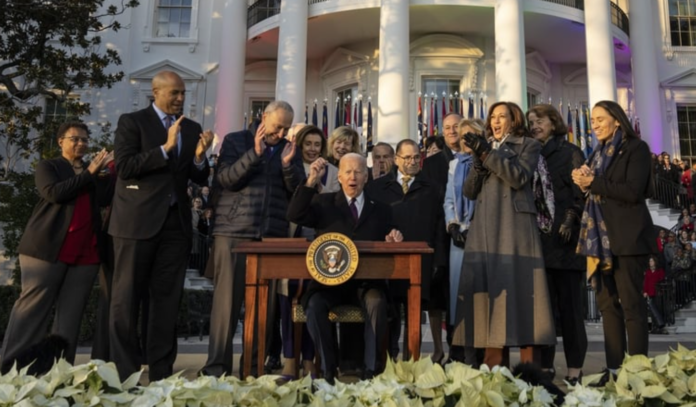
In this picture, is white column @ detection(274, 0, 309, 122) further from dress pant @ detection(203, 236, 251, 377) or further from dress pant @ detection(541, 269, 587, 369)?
dress pant @ detection(541, 269, 587, 369)

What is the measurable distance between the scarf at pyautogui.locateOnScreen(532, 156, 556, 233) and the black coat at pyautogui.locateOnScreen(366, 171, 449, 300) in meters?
0.95

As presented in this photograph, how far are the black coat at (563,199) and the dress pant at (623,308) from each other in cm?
40

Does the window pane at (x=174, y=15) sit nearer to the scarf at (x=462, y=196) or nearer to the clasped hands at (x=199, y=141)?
the clasped hands at (x=199, y=141)

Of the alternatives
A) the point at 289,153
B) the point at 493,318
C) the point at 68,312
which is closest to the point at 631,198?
the point at 493,318

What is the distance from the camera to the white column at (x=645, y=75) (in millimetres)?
21438

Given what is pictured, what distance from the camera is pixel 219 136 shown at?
19.8 meters

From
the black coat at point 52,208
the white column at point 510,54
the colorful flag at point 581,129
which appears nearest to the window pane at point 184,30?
the white column at point 510,54

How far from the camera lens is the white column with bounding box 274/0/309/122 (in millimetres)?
18031

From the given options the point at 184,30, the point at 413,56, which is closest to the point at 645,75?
the point at 413,56

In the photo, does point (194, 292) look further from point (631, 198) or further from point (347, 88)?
point (347, 88)

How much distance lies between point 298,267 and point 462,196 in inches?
66.9

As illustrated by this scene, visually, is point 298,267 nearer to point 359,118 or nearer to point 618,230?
point 618,230

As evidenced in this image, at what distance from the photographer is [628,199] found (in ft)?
13.8

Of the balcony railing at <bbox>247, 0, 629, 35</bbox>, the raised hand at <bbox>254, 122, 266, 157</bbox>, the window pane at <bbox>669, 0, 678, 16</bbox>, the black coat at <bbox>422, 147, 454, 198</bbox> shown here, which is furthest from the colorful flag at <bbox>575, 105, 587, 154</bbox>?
the raised hand at <bbox>254, 122, 266, 157</bbox>
